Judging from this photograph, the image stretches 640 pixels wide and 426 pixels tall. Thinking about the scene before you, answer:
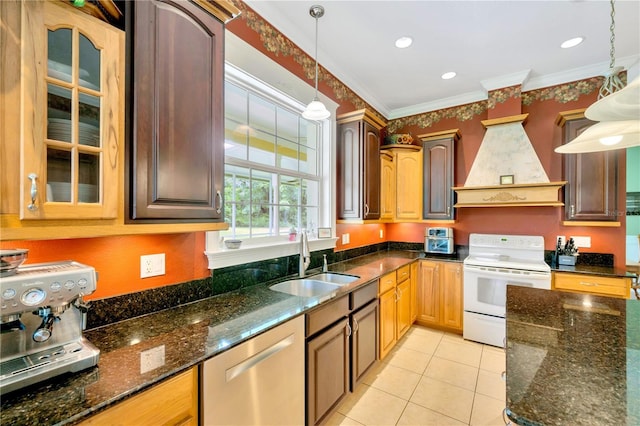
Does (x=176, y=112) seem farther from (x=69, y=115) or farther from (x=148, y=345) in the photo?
(x=148, y=345)

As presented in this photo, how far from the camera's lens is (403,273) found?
10.1 feet

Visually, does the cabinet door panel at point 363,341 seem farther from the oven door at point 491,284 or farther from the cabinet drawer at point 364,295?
the oven door at point 491,284

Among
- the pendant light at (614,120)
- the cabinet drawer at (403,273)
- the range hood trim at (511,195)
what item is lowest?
the cabinet drawer at (403,273)

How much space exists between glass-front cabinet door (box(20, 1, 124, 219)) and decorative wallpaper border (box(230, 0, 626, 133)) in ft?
4.32

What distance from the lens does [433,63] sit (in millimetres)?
2912

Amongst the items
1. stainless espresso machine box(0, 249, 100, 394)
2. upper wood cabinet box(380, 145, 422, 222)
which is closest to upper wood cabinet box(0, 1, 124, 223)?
stainless espresso machine box(0, 249, 100, 394)

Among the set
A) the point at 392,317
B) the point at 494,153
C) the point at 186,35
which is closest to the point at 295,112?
the point at 186,35

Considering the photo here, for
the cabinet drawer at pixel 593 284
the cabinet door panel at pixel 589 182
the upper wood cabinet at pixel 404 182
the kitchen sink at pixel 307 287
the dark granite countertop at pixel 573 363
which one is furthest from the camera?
the upper wood cabinet at pixel 404 182

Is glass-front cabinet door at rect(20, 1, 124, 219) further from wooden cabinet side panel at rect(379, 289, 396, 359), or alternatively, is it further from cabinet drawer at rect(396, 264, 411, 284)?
cabinet drawer at rect(396, 264, 411, 284)

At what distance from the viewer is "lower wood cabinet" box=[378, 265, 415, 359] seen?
2.57 m

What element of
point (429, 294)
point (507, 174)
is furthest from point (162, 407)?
point (507, 174)

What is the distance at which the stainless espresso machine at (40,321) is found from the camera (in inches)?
30.7

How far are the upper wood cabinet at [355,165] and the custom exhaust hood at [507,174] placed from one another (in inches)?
51.7

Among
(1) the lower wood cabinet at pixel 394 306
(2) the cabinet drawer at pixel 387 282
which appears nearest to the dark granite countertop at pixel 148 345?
(2) the cabinet drawer at pixel 387 282
